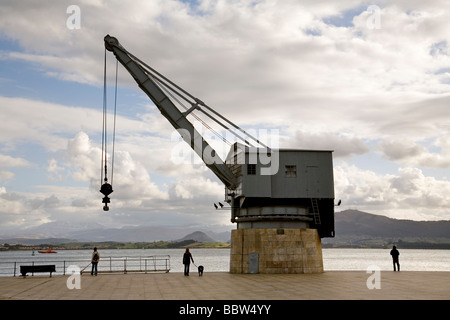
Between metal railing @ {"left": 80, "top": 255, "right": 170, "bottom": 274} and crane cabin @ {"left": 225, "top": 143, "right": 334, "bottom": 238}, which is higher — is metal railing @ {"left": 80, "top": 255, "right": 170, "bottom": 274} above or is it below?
below

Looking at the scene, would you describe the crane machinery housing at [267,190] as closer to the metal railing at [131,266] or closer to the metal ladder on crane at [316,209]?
the metal ladder on crane at [316,209]

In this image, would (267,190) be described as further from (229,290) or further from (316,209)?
(229,290)

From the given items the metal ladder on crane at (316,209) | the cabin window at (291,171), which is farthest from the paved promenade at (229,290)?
the cabin window at (291,171)

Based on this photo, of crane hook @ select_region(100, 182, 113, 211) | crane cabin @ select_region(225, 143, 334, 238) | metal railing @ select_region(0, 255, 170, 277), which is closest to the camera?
crane hook @ select_region(100, 182, 113, 211)

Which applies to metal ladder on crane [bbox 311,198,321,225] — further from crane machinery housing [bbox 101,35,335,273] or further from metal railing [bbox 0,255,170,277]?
metal railing [bbox 0,255,170,277]

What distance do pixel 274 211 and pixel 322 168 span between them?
16.0 feet

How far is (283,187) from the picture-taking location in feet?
124

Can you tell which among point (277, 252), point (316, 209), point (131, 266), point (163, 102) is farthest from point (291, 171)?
point (131, 266)

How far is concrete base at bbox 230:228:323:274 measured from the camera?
36.5m

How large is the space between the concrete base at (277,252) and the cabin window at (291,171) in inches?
154

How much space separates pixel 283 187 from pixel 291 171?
1.32m

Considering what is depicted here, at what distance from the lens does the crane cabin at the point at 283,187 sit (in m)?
37.3

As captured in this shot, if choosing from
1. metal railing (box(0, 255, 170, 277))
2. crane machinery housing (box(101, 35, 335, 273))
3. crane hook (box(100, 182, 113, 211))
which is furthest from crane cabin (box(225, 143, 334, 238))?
crane hook (box(100, 182, 113, 211))
